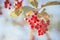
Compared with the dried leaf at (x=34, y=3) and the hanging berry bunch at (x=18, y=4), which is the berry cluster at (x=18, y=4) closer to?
the hanging berry bunch at (x=18, y=4)

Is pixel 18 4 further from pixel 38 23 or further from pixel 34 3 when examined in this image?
pixel 38 23

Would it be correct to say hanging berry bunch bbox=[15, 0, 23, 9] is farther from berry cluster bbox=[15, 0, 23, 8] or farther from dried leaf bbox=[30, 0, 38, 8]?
dried leaf bbox=[30, 0, 38, 8]

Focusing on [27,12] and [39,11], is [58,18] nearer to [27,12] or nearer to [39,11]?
[39,11]

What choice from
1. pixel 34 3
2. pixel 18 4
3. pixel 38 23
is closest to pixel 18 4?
pixel 18 4

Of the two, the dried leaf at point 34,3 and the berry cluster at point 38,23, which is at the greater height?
the dried leaf at point 34,3

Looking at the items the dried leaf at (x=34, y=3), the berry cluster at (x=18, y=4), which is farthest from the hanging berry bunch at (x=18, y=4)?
the dried leaf at (x=34, y=3)

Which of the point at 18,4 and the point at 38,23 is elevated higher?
the point at 18,4

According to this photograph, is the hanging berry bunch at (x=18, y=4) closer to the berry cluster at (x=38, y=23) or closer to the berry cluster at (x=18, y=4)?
the berry cluster at (x=18, y=4)

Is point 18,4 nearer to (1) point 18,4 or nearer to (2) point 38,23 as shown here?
(1) point 18,4
